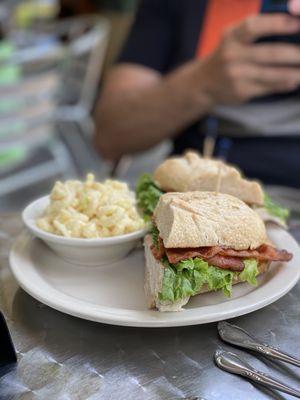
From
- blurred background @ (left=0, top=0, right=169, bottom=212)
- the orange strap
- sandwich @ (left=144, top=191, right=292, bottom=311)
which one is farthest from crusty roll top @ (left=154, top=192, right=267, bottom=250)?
blurred background @ (left=0, top=0, right=169, bottom=212)

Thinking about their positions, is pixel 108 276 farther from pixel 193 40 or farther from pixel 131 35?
pixel 131 35

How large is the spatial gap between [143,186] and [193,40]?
0.96 m

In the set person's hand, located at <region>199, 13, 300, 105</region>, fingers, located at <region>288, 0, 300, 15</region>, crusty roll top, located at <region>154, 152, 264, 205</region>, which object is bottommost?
crusty roll top, located at <region>154, 152, 264, 205</region>

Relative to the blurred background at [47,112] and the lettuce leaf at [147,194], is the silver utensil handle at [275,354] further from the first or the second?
the blurred background at [47,112]

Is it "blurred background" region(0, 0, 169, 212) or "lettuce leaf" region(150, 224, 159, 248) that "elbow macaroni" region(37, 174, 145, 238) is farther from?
"blurred background" region(0, 0, 169, 212)

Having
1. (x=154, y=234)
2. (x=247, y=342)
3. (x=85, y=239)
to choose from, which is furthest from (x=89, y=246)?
(x=247, y=342)

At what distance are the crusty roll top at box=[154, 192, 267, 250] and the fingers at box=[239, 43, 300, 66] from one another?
860mm

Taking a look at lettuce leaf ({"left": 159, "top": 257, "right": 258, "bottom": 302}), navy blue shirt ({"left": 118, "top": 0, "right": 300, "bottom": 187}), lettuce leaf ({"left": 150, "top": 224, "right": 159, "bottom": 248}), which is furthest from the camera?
navy blue shirt ({"left": 118, "top": 0, "right": 300, "bottom": 187})

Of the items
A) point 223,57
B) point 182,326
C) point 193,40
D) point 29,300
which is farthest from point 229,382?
point 193,40

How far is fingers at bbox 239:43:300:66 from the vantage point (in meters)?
1.61

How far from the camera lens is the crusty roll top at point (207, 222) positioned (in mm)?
810

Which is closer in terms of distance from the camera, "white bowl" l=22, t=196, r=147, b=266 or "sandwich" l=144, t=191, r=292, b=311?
"sandwich" l=144, t=191, r=292, b=311

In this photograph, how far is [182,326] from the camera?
811 millimetres

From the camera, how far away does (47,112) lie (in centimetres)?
302
